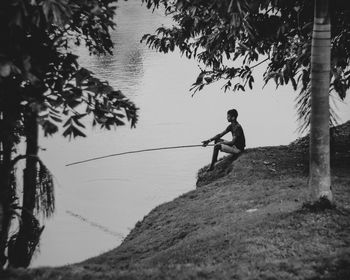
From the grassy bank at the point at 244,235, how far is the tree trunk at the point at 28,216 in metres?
0.63

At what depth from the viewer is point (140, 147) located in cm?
1886

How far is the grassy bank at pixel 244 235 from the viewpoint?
4434 millimetres

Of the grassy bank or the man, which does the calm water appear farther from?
the man

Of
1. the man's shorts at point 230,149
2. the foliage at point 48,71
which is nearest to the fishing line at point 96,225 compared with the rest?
the man's shorts at point 230,149

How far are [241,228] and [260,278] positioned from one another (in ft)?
5.41

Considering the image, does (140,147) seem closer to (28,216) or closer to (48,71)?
(28,216)

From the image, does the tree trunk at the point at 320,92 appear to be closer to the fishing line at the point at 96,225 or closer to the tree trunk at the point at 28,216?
the tree trunk at the point at 28,216

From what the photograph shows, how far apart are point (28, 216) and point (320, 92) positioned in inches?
151

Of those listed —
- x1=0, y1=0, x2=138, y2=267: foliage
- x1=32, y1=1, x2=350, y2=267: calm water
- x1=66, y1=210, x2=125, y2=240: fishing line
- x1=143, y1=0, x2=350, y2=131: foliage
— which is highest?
x1=143, y1=0, x2=350, y2=131: foliage

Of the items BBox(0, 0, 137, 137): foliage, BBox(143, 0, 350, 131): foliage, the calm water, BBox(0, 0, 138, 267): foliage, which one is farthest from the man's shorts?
BBox(0, 0, 137, 137): foliage

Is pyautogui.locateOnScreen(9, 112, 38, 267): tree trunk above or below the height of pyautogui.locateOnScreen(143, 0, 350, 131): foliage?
below

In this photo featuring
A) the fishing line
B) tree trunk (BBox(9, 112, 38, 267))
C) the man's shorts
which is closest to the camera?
tree trunk (BBox(9, 112, 38, 267))

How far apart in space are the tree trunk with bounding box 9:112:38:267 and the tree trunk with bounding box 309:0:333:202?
3400 millimetres

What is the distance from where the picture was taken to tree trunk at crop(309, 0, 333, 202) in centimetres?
517
